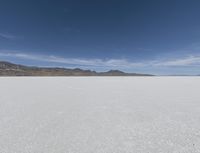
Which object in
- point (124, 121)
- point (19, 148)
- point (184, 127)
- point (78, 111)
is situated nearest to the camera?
point (19, 148)

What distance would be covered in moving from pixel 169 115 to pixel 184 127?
73 cm

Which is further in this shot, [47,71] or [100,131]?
[47,71]

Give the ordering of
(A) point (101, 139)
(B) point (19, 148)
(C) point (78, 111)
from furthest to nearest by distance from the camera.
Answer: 1. (C) point (78, 111)
2. (A) point (101, 139)
3. (B) point (19, 148)

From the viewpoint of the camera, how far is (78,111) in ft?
12.5

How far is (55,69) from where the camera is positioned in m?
81.9

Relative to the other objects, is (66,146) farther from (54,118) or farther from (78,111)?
(78,111)

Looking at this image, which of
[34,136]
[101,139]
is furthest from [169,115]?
[34,136]

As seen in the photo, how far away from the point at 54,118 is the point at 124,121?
4.57 ft

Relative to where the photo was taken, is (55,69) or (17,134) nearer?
(17,134)

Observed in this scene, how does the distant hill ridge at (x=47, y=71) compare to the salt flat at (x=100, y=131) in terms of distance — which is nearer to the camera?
the salt flat at (x=100, y=131)

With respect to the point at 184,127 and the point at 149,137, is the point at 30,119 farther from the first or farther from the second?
the point at 184,127

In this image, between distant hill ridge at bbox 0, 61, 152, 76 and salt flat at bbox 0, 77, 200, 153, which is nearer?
salt flat at bbox 0, 77, 200, 153

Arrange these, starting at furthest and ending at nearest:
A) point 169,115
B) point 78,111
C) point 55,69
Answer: point 55,69 < point 78,111 < point 169,115

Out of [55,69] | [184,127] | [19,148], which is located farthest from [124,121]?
[55,69]
